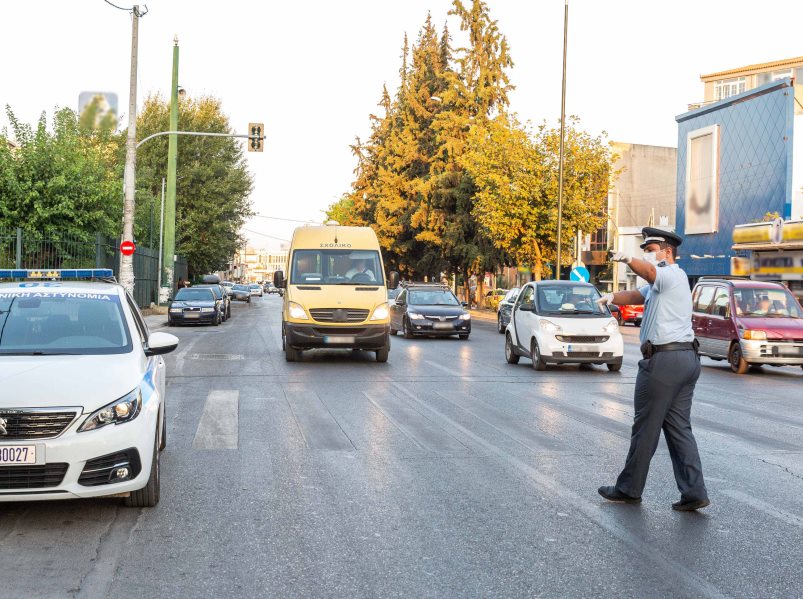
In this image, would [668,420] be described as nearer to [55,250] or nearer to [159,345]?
[159,345]

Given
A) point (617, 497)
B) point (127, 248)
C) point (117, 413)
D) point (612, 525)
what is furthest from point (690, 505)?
point (127, 248)

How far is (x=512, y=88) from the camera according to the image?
53.6 metres

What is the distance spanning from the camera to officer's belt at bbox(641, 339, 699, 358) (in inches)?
250

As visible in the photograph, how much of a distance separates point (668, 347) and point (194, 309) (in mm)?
28633

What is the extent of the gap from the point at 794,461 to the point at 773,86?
38.2m

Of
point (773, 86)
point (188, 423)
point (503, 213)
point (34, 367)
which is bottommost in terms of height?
point (188, 423)

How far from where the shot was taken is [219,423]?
1013cm

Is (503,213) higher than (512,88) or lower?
lower

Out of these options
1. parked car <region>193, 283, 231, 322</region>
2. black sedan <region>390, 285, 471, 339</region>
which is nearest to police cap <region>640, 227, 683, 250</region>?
black sedan <region>390, 285, 471, 339</region>

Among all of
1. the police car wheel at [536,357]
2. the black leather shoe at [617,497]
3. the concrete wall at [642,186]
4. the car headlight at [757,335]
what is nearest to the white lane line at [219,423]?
the black leather shoe at [617,497]

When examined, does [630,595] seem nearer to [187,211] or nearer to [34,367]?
[34,367]

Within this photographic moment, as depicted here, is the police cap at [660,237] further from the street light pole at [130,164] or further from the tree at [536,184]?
the tree at [536,184]

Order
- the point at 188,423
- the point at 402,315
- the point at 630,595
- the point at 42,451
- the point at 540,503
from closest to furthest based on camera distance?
the point at 630,595
the point at 42,451
the point at 540,503
the point at 188,423
the point at 402,315

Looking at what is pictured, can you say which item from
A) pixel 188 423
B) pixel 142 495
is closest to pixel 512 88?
pixel 188 423
